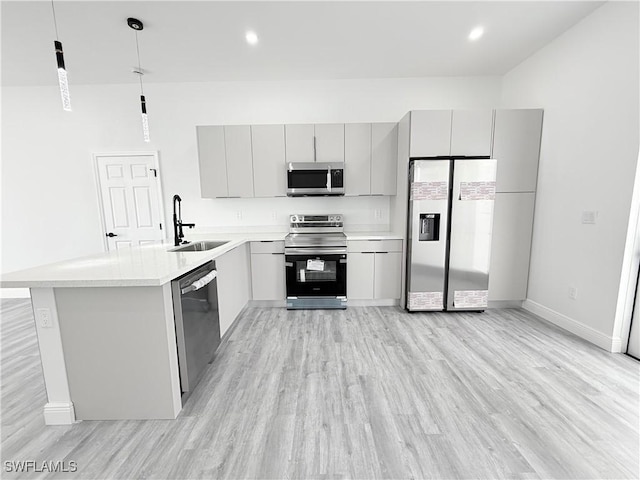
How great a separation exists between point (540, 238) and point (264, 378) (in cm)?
331

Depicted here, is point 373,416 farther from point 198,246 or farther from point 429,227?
point 198,246

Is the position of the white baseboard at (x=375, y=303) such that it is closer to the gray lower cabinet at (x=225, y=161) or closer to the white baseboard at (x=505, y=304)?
the white baseboard at (x=505, y=304)

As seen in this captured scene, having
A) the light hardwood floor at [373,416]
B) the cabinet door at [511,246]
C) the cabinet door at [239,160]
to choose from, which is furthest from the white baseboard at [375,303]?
the cabinet door at [239,160]

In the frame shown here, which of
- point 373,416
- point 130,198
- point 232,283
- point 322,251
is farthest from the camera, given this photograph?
point 130,198

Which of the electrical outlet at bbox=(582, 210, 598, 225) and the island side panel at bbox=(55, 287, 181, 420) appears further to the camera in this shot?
the electrical outlet at bbox=(582, 210, 598, 225)

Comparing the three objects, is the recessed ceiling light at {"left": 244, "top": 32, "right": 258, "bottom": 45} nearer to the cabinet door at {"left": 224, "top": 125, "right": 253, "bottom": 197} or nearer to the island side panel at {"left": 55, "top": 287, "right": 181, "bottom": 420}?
the cabinet door at {"left": 224, "top": 125, "right": 253, "bottom": 197}

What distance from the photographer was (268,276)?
3361 millimetres

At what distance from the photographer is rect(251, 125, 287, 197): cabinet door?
3387mm

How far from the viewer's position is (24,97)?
11.7 feet

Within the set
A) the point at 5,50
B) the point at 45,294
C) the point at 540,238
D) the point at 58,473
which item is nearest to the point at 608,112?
the point at 540,238

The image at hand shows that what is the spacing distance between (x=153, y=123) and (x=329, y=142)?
249 centimetres

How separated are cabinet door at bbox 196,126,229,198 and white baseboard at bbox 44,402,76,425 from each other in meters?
2.48

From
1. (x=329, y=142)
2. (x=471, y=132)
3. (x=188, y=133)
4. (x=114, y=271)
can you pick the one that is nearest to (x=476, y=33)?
(x=471, y=132)

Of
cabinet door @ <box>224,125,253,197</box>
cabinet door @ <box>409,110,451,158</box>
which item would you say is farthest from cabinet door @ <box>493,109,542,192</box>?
cabinet door @ <box>224,125,253,197</box>
